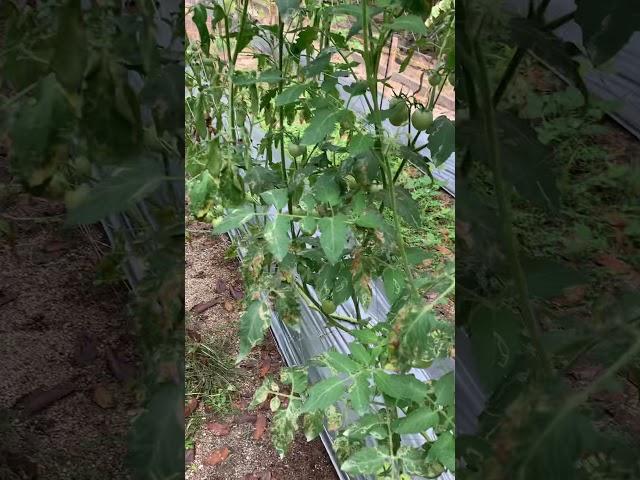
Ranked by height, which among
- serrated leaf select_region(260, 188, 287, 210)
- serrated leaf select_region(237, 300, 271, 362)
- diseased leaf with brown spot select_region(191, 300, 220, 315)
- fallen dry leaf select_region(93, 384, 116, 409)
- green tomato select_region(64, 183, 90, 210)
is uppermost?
green tomato select_region(64, 183, 90, 210)

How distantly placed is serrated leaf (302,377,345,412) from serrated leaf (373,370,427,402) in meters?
0.09

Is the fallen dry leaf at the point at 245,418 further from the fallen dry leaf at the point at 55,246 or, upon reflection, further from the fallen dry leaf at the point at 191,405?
the fallen dry leaf at the point at 55,246

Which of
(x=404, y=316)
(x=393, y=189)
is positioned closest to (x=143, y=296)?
(x=404, y=316)

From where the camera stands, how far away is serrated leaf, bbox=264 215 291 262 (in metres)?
1.16

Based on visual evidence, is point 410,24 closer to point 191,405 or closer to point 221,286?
point 191,405

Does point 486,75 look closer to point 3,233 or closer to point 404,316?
point 3,233

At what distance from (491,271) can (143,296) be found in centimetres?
21

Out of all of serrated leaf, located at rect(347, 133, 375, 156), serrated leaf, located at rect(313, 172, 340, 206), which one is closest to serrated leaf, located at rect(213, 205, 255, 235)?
serrated leaf, located at rect(313, 172, 340, 206)

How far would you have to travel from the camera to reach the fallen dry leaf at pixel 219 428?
1.96m

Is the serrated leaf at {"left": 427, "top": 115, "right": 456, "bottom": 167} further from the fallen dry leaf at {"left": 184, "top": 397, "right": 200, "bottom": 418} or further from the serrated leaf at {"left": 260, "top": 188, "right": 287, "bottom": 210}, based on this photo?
the fallen dry leaf at {"left": 184, "top": 397, "right": 200, "bottom": 418}

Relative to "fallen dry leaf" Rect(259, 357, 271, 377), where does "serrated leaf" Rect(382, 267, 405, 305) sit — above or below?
above

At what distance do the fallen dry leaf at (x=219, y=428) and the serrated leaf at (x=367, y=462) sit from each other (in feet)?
2.87

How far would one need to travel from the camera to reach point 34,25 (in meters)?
0.35

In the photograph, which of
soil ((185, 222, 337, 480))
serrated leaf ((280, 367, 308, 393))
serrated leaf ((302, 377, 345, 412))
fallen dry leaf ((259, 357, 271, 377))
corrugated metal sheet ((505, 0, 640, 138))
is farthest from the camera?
fallen dry leaf ((259, 357, 271, 377))
